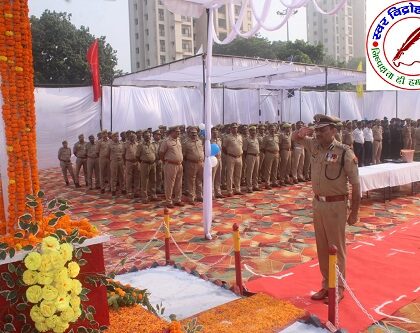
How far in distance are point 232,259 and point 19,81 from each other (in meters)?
3.44

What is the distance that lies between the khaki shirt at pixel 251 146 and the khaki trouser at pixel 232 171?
405mm

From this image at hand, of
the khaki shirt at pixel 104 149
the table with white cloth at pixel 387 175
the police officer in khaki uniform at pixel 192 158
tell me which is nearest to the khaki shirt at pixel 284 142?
the table with white cloth at pixel 387 175

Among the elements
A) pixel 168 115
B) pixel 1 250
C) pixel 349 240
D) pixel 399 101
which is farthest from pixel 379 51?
pixel 399 101

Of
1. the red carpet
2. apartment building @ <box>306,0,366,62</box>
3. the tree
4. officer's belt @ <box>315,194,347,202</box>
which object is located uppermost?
apartment building @ <box>306,0,366,62</box>

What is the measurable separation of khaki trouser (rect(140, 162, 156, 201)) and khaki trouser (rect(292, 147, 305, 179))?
12.1ft

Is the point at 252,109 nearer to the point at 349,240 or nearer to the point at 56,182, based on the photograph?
the point at 56,182

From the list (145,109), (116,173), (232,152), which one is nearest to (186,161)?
(232,152)

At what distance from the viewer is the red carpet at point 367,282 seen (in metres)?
3.79

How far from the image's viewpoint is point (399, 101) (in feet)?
72.2

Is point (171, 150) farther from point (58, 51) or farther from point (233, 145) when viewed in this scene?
point (58, 51)

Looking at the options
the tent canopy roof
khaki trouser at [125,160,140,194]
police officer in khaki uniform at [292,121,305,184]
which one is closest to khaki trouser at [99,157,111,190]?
khaki trouser at [125,160,140,194]

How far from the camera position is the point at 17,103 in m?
2.73

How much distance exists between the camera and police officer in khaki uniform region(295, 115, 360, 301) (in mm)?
3859

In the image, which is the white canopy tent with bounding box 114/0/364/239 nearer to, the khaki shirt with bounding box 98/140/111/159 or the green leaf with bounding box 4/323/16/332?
the khaki shirt with bounding box 98/140/111/159
